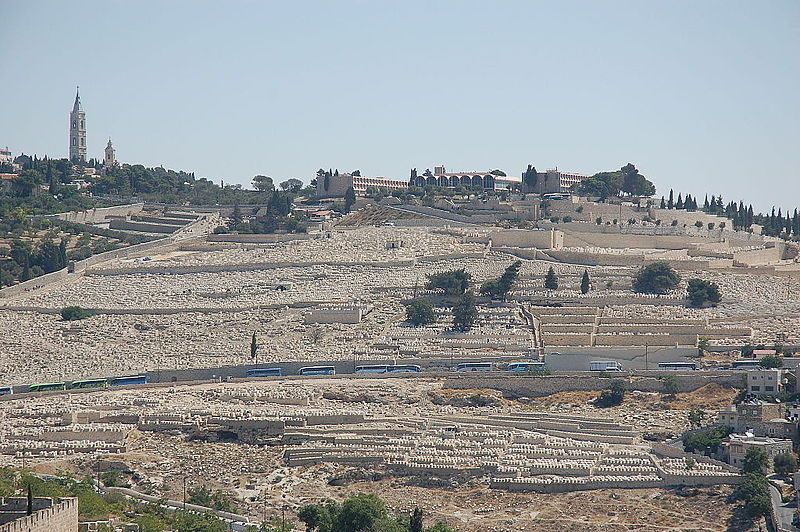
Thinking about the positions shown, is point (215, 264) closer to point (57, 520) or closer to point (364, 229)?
point (364, 229)

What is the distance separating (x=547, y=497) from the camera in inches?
1726

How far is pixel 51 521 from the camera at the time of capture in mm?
29078

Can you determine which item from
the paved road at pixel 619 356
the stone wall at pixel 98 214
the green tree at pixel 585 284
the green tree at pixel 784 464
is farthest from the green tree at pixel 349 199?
the green tree at pixel 784 464

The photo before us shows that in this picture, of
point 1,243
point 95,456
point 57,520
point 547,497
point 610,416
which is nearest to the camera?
point 57,520

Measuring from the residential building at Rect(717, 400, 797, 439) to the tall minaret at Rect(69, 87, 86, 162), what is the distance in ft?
277

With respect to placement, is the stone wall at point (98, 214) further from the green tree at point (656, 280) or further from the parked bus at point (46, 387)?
the parked bus at point (46, 387)

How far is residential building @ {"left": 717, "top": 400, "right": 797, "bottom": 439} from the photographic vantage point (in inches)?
1849

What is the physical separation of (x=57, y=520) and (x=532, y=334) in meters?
32.5

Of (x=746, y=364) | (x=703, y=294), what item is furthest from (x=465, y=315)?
(x=746, y=364)

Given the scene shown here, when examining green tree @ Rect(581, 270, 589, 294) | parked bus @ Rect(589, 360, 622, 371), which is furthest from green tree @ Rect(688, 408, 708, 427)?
green tree @ Rect(581, 270, 589, 294)

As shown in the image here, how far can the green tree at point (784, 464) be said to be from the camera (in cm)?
4359

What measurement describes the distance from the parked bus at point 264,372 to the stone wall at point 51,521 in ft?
84.6

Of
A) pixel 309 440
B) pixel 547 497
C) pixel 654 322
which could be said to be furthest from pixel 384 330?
pixel 547 497

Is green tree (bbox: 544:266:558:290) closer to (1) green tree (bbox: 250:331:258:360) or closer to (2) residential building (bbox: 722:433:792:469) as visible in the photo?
(1) green tree (bbox: 250:331:258:360)
